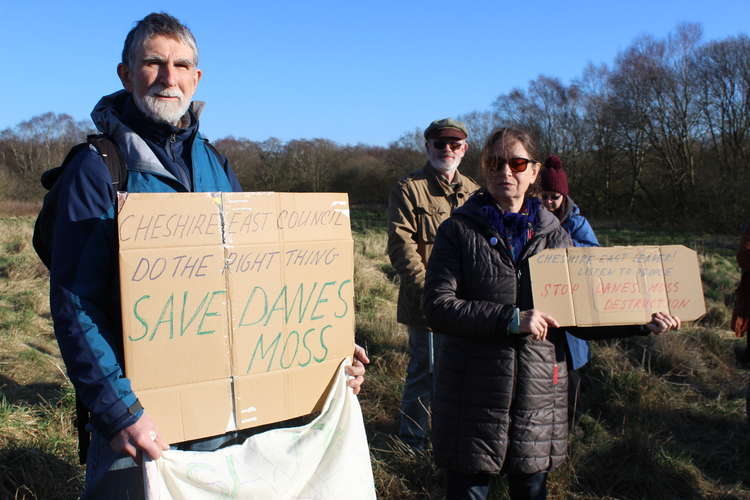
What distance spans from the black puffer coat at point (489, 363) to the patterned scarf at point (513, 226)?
3 cm

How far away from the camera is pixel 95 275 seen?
167 centimetres

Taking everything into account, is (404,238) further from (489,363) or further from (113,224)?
(113,224)

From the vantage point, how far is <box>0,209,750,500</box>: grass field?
132 inches

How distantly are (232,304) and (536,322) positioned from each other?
1079mm

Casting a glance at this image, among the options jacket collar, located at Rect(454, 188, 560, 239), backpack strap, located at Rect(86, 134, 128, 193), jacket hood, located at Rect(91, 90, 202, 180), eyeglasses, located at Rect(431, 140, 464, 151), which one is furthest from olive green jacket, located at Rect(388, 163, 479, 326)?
backpack strap, located at Rect(86, 134, 128, 193)

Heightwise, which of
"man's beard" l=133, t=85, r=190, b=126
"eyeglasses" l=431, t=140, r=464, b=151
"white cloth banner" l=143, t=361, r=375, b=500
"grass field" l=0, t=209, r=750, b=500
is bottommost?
"grass field" l=0, t=209, r=750, b=500

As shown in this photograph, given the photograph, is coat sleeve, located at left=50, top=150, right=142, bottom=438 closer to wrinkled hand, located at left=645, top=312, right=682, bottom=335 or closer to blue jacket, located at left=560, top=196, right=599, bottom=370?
wrinkled hand, located at left=645, top=312, right=682, bottom=335

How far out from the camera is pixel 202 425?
180 cm

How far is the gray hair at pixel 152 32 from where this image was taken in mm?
1847

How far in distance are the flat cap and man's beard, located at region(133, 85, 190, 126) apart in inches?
88.9

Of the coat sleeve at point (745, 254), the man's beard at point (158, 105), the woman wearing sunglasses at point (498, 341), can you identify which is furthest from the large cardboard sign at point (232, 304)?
the coat sleeve at point (745, 254)

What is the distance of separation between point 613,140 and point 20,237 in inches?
1078

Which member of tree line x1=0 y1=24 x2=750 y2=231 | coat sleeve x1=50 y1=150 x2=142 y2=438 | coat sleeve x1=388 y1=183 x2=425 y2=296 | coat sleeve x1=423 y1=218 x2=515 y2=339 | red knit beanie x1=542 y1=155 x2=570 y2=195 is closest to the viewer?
coat sleeve x1=50 y1=150 x2=142 y2=438

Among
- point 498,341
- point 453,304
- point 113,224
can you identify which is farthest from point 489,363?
point 113,224
